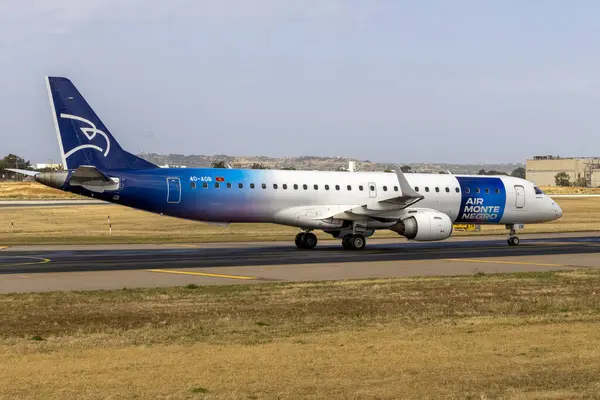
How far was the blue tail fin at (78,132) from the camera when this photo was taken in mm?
32375

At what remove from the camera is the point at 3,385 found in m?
10.3

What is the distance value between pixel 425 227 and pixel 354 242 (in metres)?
3.05

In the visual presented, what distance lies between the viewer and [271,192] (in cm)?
3512

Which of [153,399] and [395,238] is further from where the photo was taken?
[395,238]

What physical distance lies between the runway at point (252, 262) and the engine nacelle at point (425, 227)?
673 millimetres

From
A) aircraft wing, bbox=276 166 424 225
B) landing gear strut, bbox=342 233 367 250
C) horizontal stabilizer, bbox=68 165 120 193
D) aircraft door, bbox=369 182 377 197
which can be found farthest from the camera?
aircraft door, bbox=369 182 377 197

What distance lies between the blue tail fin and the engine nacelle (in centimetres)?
1211

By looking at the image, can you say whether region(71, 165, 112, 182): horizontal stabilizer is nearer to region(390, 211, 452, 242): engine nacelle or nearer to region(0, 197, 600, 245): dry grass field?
region(0, 197, 600, 245): dry grass field

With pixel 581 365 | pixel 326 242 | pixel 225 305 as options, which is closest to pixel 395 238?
pixel 326 242

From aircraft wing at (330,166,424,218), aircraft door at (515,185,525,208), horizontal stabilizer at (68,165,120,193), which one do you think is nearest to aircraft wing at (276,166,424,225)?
aircraft wing at (330,166,424,218)

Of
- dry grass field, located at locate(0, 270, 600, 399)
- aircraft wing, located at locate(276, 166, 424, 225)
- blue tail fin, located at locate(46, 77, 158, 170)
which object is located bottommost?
dry grass field, located at locate(0, 270, 600, 399)

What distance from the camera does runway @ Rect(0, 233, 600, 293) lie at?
907 inches

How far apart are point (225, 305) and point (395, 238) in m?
28.6

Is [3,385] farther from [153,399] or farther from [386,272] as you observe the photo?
[386,272]
